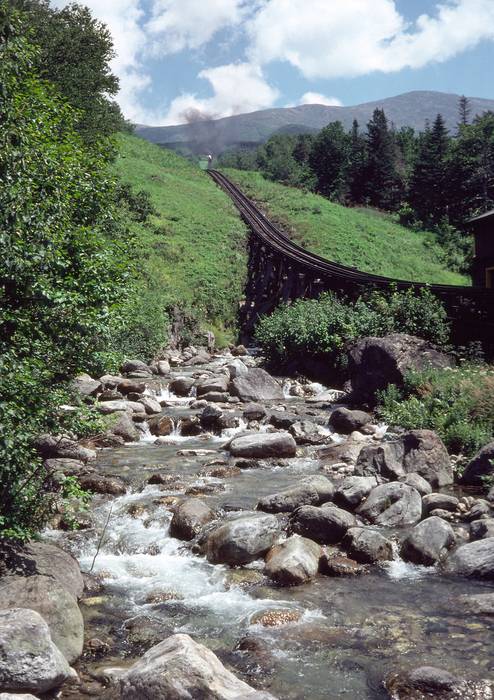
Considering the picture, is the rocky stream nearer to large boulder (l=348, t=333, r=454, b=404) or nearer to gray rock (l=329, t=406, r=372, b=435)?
gray rock (l=329, t=406, r=372, b=435)

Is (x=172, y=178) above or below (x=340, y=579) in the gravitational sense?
above

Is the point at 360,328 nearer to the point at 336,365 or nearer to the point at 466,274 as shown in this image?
the point at 336,365

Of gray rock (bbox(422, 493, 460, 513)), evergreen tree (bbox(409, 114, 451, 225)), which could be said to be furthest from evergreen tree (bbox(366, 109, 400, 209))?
gray rock (bbox(422, 493, 460, 513))

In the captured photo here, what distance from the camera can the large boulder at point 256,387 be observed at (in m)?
18.0

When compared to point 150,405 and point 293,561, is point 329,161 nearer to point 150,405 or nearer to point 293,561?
point 150,405

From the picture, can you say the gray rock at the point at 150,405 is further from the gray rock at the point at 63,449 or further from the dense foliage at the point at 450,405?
the dense foliage at the point at 450,405

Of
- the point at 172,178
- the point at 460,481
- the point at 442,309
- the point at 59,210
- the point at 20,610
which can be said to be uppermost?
the point at 172,178

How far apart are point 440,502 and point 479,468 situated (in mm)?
1614

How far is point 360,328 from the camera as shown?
766 inches

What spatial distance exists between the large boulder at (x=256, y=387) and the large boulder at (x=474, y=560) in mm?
10882

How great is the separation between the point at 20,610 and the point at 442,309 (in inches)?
615

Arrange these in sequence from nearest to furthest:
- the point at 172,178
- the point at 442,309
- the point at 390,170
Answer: the point at 442,309
the point at 172,178
the point at 390,170

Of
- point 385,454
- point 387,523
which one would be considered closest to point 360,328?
point 385,454

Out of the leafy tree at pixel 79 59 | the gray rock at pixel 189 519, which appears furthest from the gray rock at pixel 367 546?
the leafy tree at pixel 79 59
